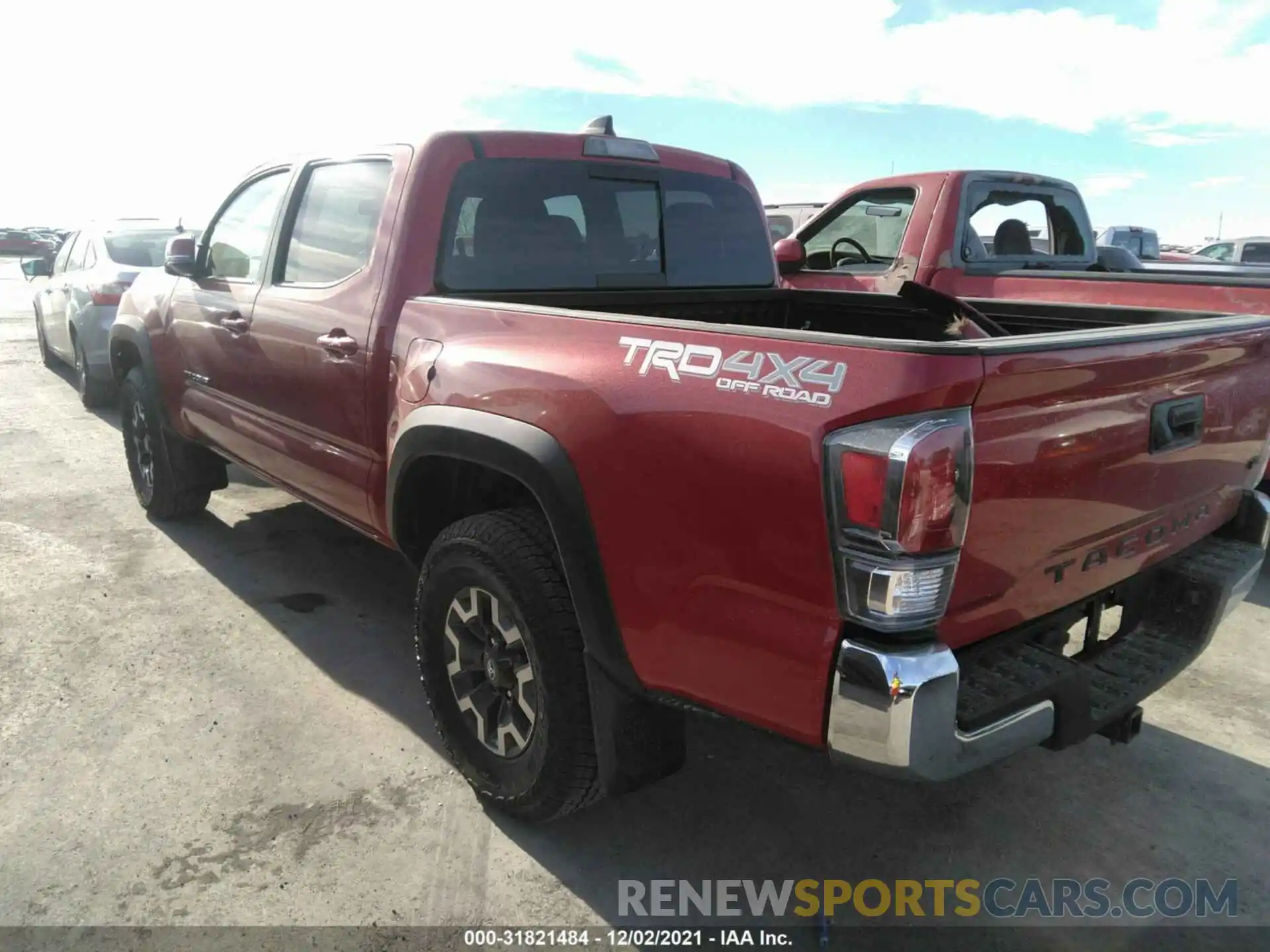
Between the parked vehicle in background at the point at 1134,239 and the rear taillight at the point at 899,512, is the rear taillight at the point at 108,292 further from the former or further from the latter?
the parked vehicle in background at the point at 1134,239

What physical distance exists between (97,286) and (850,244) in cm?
622

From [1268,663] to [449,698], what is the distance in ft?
10.7

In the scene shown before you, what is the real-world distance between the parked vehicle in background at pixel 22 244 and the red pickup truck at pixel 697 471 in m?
44.3

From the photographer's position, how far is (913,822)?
282cm

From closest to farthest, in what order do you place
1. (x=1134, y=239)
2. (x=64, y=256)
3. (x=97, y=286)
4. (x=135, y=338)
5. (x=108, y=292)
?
(x=135, y=338), (x=108, y=292), (x=97, y=286), (x=64, y=256), (x=1134, y=239)

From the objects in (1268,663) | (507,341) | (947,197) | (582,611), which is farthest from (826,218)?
(582,611)

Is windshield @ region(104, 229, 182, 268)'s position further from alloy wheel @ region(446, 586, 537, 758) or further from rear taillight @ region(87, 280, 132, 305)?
alloy wheel @ region(446, 586, 537, 758)

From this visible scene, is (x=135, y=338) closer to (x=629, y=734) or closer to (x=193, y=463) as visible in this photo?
(x=193, y=463)

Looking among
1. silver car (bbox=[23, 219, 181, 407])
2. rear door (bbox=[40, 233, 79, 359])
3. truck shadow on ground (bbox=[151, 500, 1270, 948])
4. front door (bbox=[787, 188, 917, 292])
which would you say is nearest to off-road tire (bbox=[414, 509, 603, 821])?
truck shadow on ground (bbox=[151, 500, 1270, 948])

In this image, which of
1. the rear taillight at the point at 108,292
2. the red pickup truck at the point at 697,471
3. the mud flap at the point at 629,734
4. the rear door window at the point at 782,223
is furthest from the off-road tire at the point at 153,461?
the rear door window at the point at 782,223

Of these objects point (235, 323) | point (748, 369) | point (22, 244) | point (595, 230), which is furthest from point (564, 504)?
point (22, 244)

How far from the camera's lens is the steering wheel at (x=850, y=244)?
6418 millimetres

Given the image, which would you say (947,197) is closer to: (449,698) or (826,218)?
(826,218)

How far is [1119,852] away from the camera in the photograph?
2.66 meters
